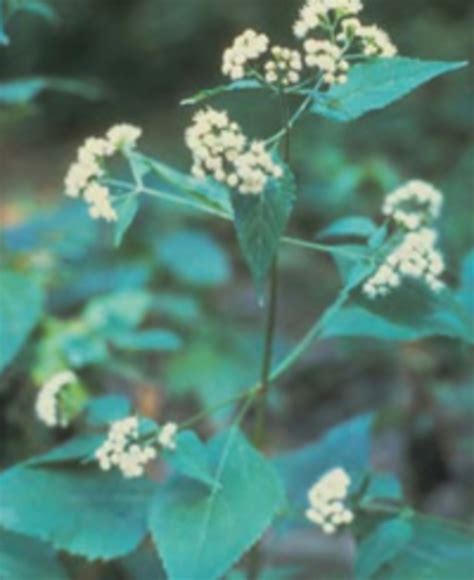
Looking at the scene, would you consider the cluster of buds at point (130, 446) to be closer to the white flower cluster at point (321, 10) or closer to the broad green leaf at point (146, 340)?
the white flower cluster at point (321, 10)

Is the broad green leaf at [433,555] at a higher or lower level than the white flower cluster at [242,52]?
lower

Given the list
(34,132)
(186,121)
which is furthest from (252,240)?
(34,132)

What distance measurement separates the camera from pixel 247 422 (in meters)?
2.99

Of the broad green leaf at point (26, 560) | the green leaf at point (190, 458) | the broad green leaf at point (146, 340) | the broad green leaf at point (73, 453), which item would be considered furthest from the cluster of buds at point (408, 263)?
the broad green leaf at point (146, 340)

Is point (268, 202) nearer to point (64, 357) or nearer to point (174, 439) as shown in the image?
point (174, 439)

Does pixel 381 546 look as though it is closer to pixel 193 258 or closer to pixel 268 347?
pixel 268 347

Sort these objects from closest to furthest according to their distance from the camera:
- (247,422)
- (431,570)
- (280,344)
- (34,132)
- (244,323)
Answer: (431,570) → (280,344) → (247,422) → (244,323) → (34,132)

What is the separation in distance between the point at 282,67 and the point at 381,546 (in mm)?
538

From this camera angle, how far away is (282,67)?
107cm

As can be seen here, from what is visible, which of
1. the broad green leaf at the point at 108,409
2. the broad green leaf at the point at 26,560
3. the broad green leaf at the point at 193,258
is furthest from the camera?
the broad green leaf at the point at 193,258

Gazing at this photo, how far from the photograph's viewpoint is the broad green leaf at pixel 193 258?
2.56 m

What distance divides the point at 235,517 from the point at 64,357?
0.63m

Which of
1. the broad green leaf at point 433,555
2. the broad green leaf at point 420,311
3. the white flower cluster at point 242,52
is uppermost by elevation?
the white flower cluster at point 242,52

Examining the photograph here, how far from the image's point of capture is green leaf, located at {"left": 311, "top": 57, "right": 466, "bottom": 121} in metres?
1.11
